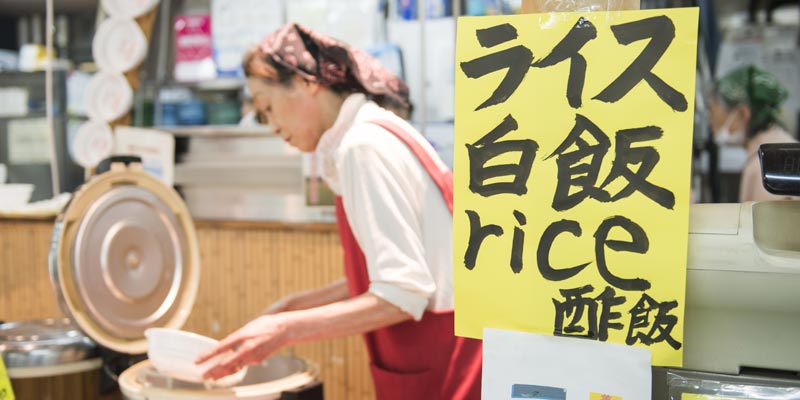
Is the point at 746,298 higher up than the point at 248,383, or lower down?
higher up

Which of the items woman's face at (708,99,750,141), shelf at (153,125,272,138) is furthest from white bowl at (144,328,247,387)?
woman's face at (708,99,750,141)

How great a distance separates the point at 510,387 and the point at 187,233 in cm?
117

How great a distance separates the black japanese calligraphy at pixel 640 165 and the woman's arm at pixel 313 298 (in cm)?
114

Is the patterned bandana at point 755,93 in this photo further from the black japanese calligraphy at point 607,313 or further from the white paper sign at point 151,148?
the black japanese calligraphy at point 607,313

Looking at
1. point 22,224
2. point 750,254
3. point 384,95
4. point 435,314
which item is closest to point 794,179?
point 750,254

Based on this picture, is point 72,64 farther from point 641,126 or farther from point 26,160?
point 641,126

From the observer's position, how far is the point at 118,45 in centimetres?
324

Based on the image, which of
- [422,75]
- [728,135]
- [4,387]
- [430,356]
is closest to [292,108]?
[430,356]

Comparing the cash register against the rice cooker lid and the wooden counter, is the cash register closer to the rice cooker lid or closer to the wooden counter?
the rice cooker lid

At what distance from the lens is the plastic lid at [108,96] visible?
3213 mm

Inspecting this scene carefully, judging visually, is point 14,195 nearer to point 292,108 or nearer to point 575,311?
point 292,108

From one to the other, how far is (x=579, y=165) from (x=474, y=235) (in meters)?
0.13

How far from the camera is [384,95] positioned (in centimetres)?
159

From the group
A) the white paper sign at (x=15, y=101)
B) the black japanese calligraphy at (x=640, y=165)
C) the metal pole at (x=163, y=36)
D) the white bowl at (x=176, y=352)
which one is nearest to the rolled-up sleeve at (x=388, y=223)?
the white bowl at (x=176, y=352)
